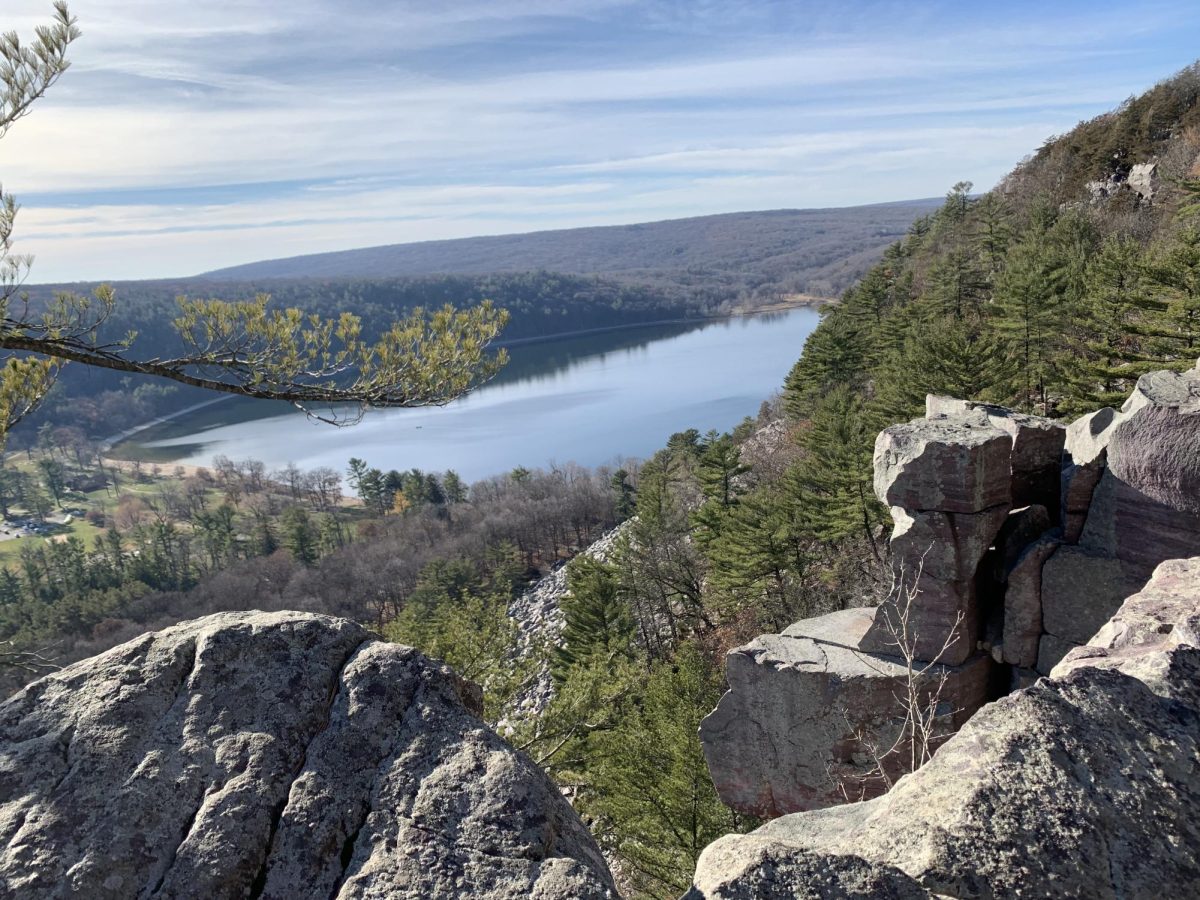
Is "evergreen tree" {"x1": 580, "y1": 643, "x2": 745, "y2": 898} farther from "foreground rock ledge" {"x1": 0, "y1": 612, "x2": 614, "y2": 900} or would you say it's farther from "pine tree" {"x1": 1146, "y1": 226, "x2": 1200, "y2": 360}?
"pine tree" {"x1": 1146, "y1": 226, "x2": 1200, "y2": 360}

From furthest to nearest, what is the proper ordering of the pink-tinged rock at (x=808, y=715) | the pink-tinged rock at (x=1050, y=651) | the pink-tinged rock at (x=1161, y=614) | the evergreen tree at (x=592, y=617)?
→ the evergreen tree at (x=592, y=617), the pink-tinged rock at (x=808, y=715), the pink-tinged rock at (x=1050, y=651), the pink-tinged rock at (x=1161, y=614)

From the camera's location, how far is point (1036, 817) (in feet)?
11.3

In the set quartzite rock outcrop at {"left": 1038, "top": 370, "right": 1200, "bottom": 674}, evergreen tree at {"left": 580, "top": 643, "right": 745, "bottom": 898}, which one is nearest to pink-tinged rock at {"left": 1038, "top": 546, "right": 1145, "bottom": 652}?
quartzite rock outcrop at {"left": 1038, "top": 370, "right": 1200, "bottom": 674}

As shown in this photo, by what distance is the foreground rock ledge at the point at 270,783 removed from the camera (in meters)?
3.45

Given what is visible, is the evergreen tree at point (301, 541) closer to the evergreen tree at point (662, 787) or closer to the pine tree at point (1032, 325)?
the pine tree at point (1032, 325)

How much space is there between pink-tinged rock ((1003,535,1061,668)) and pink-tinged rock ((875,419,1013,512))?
2.53 ft

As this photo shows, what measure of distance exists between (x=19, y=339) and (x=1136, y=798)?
9101 mm

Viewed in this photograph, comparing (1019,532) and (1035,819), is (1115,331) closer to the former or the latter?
(1019,532)

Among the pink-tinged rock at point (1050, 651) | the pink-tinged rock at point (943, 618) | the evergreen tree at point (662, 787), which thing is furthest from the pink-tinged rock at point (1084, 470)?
the evergreen tree at point (662, 787)

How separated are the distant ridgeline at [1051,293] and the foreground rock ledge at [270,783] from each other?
18129 millimetres

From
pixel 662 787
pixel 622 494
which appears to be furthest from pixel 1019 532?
pixel 622 494

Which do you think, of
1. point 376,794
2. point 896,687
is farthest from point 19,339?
point 896,687

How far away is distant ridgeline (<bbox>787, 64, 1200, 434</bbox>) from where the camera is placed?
1972 cm

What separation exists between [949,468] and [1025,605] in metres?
2.05
